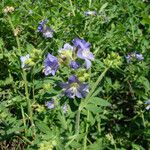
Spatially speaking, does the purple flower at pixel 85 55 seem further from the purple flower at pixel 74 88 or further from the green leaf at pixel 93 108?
the green leaf at pixel 93 108

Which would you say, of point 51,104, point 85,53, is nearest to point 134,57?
point 51,104

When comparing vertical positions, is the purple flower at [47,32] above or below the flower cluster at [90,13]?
below

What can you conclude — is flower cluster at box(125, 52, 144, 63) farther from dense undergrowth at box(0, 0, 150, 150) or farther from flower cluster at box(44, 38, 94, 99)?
flower cluster at box(44, 38, 94, 99)

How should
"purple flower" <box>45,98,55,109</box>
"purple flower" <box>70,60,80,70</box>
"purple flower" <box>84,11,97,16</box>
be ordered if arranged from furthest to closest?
1. "purple flower" <box>84,11,97,16</box>
2. "purple flower" <box>45,98,55,109</box>
3. "purple flower" <box>70,60,80,70</box>

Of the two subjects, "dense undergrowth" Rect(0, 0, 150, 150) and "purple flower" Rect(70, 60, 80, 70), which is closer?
"purple flower" Rect(70, 60, 80, 70)

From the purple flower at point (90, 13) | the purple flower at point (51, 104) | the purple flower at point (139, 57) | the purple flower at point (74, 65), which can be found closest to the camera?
the purple flower at point (74, 65)

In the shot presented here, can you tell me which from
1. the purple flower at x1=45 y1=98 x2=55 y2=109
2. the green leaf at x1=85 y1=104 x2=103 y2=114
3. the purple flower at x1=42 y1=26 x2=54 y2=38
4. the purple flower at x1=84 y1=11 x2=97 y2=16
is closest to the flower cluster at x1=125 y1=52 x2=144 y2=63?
the purple flower at x1=84 y1=11 x2=97 y2=16

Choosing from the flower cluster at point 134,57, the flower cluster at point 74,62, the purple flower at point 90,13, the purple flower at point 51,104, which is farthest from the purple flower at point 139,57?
the flower cluster at point 74,62

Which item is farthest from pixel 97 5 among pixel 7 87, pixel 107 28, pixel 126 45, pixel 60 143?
pixel 60 143
